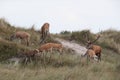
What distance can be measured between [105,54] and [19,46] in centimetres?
539

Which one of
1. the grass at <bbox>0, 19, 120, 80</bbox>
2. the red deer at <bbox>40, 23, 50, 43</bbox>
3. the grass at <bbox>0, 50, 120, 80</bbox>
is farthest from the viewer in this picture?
the red deer at <bbox>40, 23, 50, 43</bbox>

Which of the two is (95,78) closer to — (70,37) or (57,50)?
(57,50)

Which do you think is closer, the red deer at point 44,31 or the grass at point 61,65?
the grass at point 61,65

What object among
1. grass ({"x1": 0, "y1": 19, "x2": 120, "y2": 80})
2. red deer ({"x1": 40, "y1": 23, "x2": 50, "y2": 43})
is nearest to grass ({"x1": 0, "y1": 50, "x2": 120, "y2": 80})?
grass ({"x1": 0, "y1": 19, "x2": 120, "y2": 80})

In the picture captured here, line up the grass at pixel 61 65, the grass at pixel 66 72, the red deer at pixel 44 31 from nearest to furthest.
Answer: the grass at pixel 66 72 < the grass at pixel 61 65 < the red deer at pixel 44 31

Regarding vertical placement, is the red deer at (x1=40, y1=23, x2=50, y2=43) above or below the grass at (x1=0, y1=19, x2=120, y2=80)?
above

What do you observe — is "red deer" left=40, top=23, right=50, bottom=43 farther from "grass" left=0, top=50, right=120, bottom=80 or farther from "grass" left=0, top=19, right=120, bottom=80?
"grass" left=0, top=50, right=120, bottom=80

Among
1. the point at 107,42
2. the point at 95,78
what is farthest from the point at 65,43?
the point at 95,78

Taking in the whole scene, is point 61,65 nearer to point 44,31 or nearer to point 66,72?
point 66,72

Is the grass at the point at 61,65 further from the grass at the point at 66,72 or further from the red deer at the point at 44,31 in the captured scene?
the red deer at the point at 44,31

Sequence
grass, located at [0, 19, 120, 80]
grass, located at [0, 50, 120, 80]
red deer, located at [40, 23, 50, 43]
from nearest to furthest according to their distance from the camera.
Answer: grass, located at [0, 50, 120, 80] → grass, located at [0, 19, 120, 80] → red deer, located at [40, 23, 50, 43]

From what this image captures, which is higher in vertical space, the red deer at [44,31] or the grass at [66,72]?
the red deer at [44,31]

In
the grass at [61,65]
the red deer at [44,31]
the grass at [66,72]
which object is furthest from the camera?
the red deer at [44,31]

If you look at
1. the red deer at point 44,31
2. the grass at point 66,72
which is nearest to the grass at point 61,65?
the grass at point 66,72
